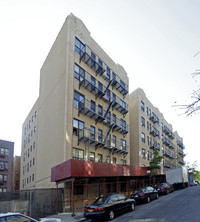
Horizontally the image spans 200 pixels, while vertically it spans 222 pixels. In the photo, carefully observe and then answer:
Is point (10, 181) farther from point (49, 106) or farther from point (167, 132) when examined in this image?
point (167, 132)

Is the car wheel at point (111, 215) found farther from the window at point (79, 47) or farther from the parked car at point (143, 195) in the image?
the window at point (79, 47)

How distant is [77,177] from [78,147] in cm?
601

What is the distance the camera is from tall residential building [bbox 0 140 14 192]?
5188 cm

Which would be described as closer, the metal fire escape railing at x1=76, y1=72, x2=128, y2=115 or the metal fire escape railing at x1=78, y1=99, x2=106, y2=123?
the metal fire escape railing at x1=78, y1=99, x2=106, y2=123

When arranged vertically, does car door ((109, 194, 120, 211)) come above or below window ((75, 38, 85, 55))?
below

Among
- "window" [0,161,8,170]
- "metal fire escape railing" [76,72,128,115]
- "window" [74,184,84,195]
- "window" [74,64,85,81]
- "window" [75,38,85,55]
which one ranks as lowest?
"window" [74,184,84,195]

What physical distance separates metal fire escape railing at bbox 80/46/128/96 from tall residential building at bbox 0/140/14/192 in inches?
1224

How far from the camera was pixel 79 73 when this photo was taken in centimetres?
2784

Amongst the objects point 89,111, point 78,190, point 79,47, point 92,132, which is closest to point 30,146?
point 92,132

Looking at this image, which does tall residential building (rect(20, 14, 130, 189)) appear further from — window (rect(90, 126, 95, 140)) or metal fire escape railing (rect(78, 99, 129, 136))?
window (rect(90, 126, 95, 140))

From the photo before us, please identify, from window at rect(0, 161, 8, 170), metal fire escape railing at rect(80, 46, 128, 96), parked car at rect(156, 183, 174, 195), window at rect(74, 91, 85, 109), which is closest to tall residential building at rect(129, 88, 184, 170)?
metal fire escape railing at rect(80, 46, 128, 96)

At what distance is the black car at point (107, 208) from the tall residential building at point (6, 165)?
41.1 meters

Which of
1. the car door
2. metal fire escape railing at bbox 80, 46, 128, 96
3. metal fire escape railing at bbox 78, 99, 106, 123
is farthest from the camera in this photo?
metal fire escape railing at bbox 80, 46, 128, 96

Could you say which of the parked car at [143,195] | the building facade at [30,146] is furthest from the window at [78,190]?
the building facade at [30,146]
